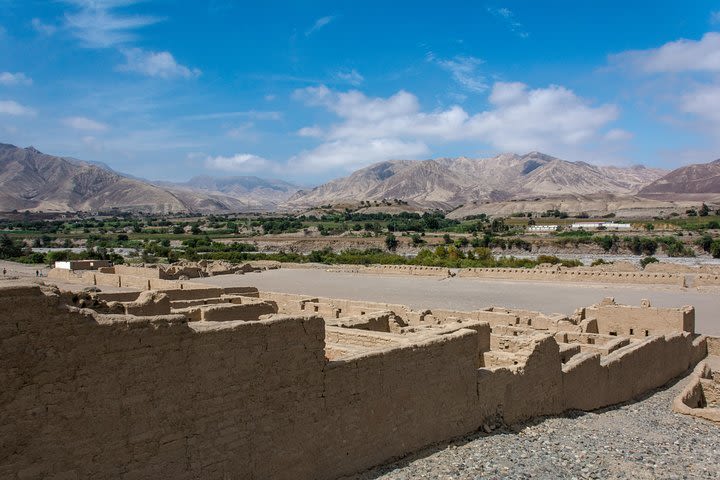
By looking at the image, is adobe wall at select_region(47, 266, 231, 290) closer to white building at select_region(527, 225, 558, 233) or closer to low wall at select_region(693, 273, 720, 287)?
low wall at select_region(693, 273, 720, 287)

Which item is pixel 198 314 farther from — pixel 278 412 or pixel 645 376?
pixel 645 376

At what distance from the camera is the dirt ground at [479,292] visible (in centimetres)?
3206

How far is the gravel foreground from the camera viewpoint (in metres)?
8.39

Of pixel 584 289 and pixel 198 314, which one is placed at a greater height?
pixel 198 314

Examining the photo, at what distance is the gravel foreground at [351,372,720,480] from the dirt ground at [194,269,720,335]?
51.0 feet

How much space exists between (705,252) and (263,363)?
7342 cm

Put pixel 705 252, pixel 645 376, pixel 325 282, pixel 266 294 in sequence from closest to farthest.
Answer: pixel 645 376
pixel 266 294
pixel 325 282
pixel 705 252

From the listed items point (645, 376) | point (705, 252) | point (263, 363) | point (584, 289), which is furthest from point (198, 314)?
point (705, 252)

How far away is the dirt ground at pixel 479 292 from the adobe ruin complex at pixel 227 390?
19.4 meters

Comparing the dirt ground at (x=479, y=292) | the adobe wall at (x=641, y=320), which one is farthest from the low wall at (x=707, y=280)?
the adobe wall at (x=641, y=320)

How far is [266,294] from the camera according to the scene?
800 inches

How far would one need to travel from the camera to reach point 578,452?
9609mm

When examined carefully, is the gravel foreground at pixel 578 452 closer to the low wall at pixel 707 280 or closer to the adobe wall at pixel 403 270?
the low wall at pixel 707 280

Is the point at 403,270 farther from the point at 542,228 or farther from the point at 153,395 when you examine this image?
the point at 542,228
